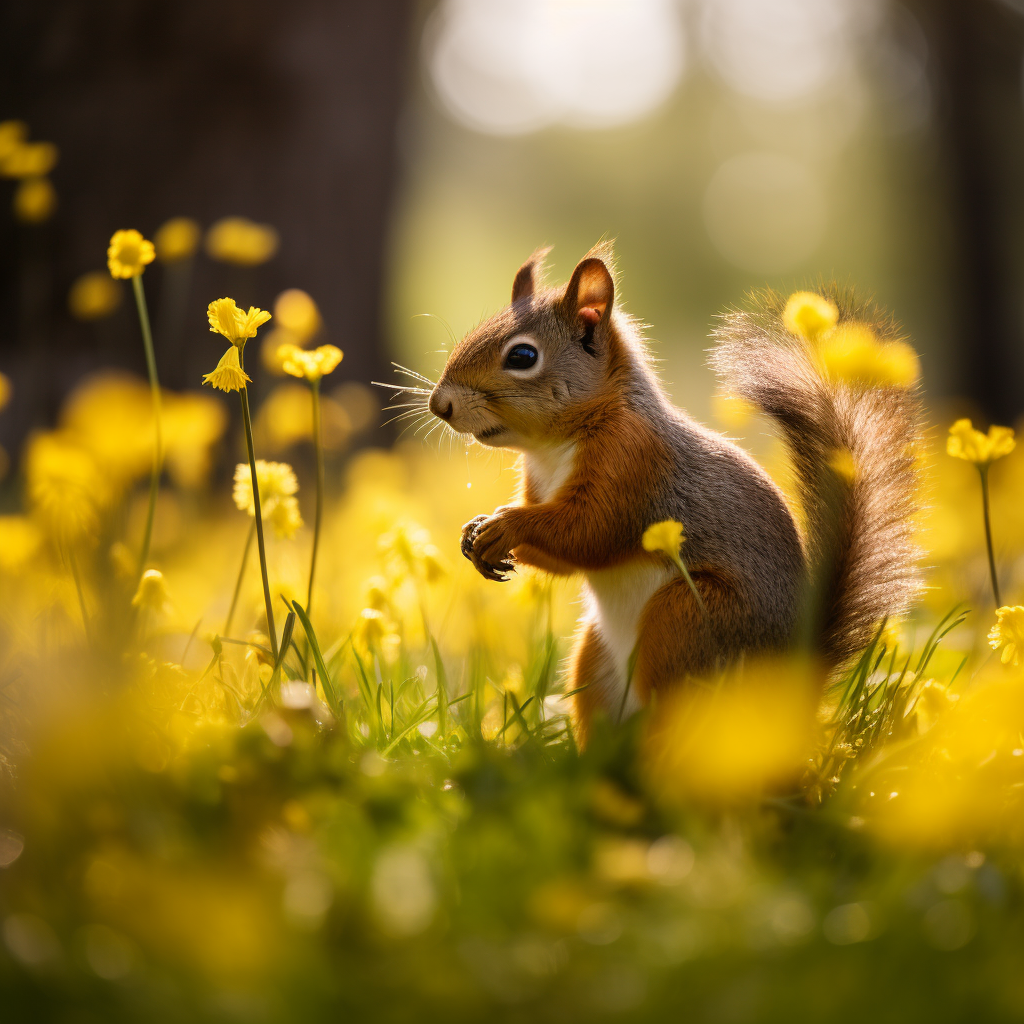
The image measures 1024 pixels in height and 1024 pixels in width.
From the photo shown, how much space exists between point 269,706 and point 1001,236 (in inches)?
350

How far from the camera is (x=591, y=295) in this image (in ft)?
7.77

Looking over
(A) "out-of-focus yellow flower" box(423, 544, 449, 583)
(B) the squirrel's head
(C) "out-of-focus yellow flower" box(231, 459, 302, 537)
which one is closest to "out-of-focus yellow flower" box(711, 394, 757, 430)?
(B) the squirrel's head

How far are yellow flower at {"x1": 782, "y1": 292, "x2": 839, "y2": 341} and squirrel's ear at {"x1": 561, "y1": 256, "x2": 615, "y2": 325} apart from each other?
54cm

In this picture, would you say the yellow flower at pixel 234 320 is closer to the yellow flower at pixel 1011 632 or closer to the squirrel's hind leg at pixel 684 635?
the squirrel's hind leg at pixel 684 635

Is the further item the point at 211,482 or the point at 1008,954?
the point at 211,482

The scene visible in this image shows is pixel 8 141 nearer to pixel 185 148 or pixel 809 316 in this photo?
pixel 185 148

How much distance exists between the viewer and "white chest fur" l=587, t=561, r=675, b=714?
2.04 metres

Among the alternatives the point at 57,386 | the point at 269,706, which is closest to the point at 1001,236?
the point at 57,386

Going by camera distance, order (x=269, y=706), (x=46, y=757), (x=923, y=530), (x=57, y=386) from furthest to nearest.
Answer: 1. (x=57, y=386)
2. (x=923, y=530)
3. (x=269, y=706)
4. (x=46, y=757)

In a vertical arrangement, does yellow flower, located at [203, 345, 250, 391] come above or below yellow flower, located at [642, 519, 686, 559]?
above

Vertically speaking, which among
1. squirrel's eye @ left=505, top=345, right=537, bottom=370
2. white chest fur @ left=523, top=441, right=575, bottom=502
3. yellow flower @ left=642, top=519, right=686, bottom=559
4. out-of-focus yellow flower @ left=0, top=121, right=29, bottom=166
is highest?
out-of-focus yellow flower @ left=0, top=121, right=29, bottom=166

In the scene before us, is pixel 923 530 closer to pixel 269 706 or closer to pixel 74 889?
pixel 269 706

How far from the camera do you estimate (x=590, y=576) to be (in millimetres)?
2203

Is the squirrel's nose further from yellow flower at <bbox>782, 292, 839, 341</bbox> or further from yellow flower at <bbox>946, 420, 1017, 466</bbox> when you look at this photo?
yellow flower at <bbox>946, 420, 1017, 466</bbox>
